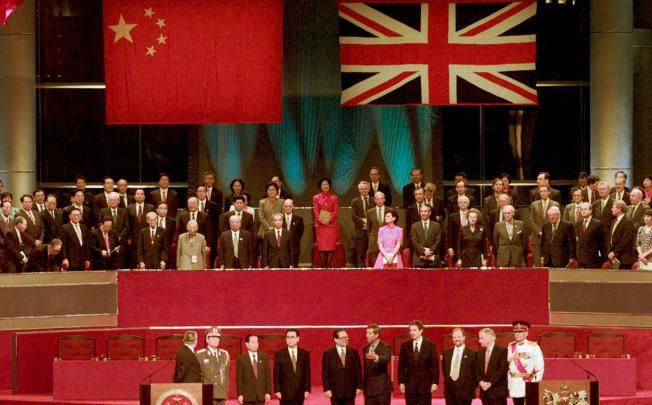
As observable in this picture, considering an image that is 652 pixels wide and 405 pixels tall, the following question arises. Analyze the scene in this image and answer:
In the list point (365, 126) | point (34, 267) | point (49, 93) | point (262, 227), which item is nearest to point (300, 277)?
point (262, 227)

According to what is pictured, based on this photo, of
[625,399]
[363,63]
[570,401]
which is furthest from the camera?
[363,63]

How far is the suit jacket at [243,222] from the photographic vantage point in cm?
1897

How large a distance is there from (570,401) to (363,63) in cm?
927

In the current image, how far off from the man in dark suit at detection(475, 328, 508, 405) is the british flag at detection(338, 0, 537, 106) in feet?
24.7

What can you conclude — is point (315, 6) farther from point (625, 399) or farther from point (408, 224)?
point (625, 399)

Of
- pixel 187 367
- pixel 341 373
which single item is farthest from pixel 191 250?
pixel 341 373

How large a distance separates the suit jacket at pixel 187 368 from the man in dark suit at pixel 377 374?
198cm

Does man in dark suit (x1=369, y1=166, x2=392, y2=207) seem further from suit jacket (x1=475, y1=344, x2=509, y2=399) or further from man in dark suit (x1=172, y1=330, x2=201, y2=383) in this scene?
man in dark suit (x1=172, y1=330, x2=201, y2=383)

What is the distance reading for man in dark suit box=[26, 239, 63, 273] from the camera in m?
18.2

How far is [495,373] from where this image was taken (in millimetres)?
14141

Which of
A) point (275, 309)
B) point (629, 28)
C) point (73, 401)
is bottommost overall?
point (73, 401)

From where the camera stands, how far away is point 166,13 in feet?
70.1

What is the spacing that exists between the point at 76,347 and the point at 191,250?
2.32m

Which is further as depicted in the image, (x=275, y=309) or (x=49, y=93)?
(x=49, y=93)
